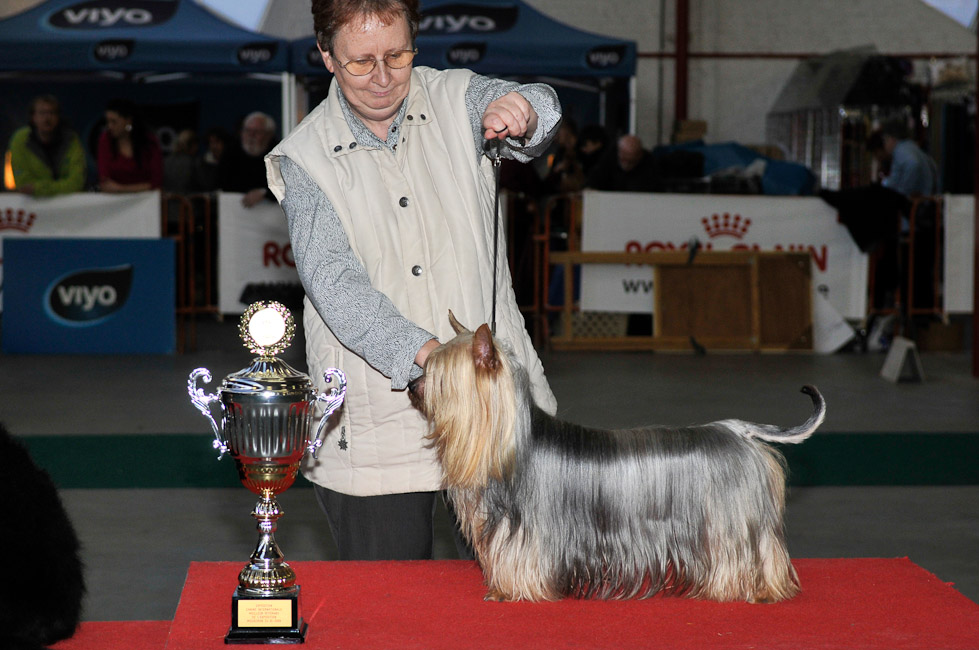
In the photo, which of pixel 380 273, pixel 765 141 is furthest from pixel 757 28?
pixel 380 273

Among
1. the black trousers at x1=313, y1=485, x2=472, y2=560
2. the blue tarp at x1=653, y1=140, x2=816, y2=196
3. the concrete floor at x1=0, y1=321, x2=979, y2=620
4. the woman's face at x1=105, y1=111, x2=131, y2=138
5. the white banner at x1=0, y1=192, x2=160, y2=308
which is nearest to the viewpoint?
the black trousers at x1=313, y1=485, x2=472, y2=560

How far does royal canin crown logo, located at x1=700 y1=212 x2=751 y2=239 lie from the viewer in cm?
817

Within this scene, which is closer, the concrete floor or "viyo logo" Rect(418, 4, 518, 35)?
the concrete floor

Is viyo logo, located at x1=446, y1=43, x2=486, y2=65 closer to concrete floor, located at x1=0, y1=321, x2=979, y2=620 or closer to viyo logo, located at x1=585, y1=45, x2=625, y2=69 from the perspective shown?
viyo logo, located at x1=585, y1=45, x2=625, y2=69

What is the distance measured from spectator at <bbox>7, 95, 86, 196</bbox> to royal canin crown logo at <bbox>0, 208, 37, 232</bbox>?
0.40 metres

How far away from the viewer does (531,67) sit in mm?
9539

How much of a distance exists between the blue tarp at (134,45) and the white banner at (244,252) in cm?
168

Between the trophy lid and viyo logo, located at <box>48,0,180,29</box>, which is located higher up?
viyo logo, located at <box>48,0,180,29</box>

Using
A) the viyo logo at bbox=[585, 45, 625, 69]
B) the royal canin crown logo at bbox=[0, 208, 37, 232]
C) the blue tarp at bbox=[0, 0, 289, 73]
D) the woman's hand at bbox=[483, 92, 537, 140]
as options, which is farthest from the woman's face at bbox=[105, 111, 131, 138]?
the woman's hand at bbox=[483, 92, 537, 140]

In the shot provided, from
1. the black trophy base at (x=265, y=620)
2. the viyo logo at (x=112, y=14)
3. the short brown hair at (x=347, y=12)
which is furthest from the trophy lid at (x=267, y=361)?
the viyo logo at (x=112, y=14)

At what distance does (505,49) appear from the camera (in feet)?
31.6

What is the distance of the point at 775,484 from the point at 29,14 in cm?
953

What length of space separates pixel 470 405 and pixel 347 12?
73 cm

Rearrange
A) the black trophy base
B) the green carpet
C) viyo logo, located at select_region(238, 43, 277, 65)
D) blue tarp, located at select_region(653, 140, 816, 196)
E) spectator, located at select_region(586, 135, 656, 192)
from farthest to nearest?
blue tarp, located at select_region(653, 140, 816, 196)
viyo logo, located at select_region(238, 43, 277, 65)
spectator, located at select_region(586, 135, 656, 192)
the green carpet
the black trophy base
